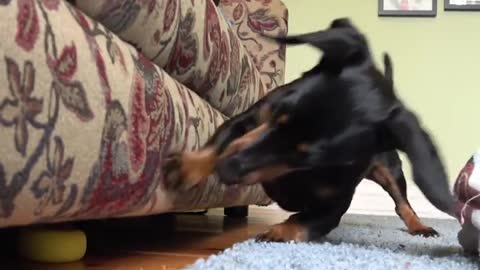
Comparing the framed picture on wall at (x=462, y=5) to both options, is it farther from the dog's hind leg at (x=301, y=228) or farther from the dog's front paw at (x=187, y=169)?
the dog's front paw at (x=187, y=169)

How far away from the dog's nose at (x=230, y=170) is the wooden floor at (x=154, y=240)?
0.13 metres

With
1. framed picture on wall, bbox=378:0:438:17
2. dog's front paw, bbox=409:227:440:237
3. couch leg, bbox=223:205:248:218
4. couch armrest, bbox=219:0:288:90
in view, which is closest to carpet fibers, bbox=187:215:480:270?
dog's front paw, bbox=409:227:440:237

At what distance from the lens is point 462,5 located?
258 cm

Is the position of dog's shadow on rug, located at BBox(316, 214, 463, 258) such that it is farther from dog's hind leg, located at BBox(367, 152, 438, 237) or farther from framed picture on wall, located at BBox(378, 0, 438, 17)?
framed picture on wall, located at BBox(378, 0, 438, 17)

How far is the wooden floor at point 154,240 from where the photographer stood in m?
0.99

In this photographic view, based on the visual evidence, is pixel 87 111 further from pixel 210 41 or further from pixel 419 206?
pixel 419 206

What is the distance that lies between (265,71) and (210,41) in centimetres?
80

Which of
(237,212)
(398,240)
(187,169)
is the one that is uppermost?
(187,169)

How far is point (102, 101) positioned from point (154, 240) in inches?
22.4

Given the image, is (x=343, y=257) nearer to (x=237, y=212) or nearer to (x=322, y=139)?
(x=322, y=139)

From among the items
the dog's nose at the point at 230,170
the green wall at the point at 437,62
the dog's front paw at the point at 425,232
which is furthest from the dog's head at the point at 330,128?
the green wall at the point at 437,62

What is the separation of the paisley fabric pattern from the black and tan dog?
123mm

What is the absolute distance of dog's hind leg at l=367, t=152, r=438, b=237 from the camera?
1.50m

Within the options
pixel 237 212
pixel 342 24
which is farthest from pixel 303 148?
pixel 237 212
